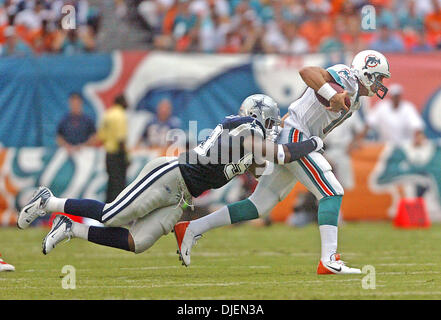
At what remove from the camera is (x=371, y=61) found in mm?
6676

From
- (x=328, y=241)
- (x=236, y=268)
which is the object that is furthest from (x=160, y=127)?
(x=328, y=241)

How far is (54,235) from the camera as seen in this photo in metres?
6.48

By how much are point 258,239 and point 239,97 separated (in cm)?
326

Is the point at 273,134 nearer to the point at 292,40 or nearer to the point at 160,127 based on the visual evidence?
the point at 160,127

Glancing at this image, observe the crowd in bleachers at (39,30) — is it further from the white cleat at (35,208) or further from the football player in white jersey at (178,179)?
the football player in white jersey at (178,179)

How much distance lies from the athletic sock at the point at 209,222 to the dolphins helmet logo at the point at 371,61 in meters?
1.54

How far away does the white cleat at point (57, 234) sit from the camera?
6457 mm

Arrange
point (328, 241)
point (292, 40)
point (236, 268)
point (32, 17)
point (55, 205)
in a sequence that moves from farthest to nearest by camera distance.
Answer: point (292, 40)
point (32, 17)
point (236, 268)
point (55, 205)
point (328, 241)

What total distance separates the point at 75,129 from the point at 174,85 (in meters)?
1.69

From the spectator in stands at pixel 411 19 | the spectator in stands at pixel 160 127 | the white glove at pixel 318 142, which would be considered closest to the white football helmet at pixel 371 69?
the white glove at pixel 318 142

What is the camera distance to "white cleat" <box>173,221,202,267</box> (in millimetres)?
6625

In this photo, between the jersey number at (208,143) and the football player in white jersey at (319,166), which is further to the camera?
the football player in white jersey at (319,166)

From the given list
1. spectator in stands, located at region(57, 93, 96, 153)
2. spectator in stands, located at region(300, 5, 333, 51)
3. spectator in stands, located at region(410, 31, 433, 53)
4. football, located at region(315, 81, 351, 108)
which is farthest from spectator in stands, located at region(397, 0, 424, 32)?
football, located at region(315, 81, 351, 108)

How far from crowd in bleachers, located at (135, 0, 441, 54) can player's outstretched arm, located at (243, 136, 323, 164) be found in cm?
700
